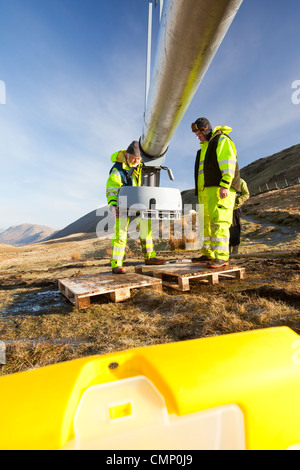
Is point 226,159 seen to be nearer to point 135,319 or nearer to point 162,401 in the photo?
point 135,319

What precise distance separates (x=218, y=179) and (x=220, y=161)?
0.90ft

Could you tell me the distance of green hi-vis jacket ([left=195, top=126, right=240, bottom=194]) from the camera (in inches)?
142

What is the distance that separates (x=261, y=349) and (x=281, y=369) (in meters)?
0.08

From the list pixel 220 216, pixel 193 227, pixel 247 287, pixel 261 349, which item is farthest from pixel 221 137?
pixel 193 227

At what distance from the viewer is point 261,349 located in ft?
2.72

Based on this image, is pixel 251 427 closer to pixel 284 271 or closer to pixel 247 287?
pixel 247 287

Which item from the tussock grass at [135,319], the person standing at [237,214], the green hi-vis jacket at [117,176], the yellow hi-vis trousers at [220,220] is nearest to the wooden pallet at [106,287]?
the tussock grass at [135,319]

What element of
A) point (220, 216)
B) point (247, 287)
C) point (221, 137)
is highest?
point (221, 137)

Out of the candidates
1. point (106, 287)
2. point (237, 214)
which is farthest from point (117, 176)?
point (237, 214)

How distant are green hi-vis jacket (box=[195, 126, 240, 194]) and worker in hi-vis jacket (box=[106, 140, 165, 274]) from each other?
118 centimetres

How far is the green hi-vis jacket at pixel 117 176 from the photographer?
13.4 ft

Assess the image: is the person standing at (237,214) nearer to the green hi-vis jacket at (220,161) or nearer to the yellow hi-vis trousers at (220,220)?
the green hi-vis jacket at (220,161)

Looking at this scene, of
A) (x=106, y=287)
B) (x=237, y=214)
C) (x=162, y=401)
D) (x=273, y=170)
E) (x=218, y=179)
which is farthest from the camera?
(x=273, y=170)

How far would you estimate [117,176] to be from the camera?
416 centimetres
